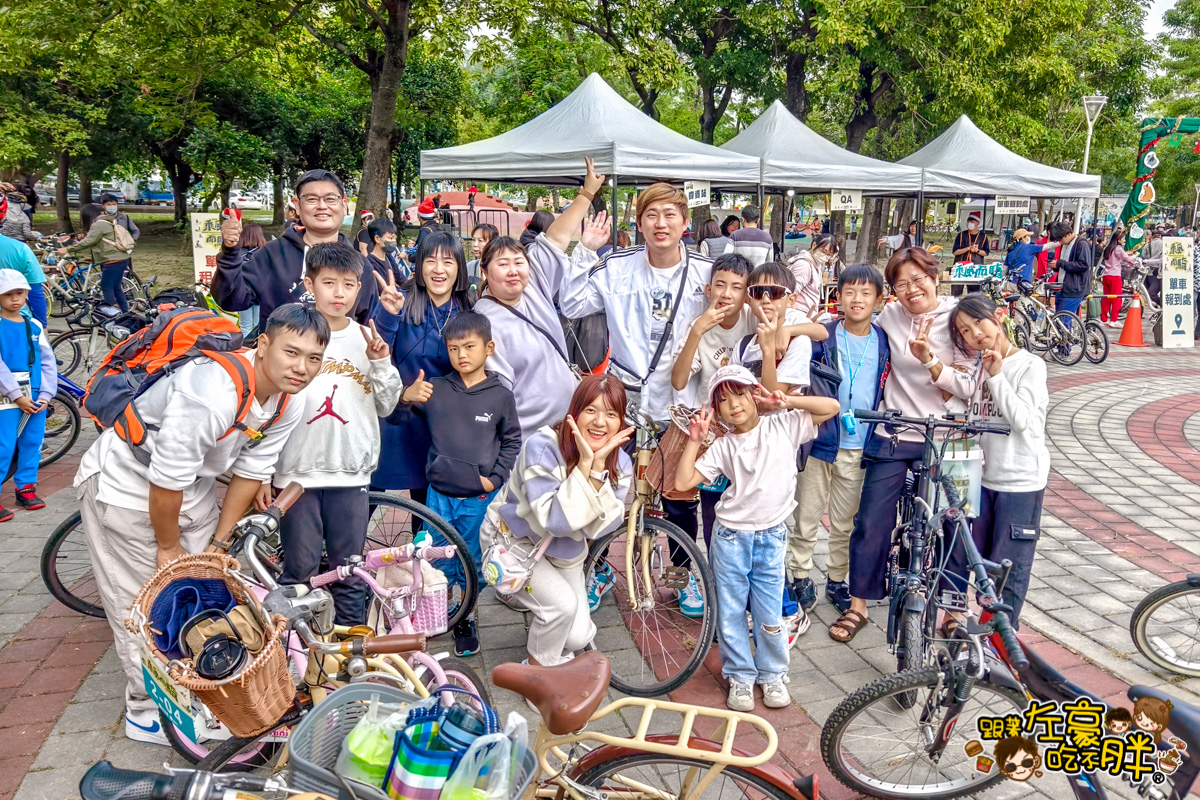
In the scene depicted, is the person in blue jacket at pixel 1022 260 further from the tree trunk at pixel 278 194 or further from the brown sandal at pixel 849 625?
the tree trunk at pixel 278 194

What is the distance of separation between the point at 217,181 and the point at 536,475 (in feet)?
63.2

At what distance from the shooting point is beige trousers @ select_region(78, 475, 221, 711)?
2.64m

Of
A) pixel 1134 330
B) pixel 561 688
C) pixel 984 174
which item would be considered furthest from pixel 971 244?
pixel 561 688

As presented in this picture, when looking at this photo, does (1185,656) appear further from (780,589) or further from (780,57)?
(780,57)

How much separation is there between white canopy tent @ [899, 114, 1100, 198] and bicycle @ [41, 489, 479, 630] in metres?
10.5

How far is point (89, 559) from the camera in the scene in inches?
149

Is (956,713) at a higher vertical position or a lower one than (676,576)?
higher

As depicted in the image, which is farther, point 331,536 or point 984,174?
point 984,174

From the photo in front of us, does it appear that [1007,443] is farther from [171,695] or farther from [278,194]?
[278,194]

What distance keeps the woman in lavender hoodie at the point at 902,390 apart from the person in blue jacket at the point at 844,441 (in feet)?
0.22

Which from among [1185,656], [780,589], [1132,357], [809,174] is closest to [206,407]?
[780,589]

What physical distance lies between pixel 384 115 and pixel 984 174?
9.15 meters

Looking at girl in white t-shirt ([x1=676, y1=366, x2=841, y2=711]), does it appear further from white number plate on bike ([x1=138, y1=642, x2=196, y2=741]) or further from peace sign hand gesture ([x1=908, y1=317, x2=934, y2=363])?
white number plate on bike ([x1=138, y1=642, x2=196, y2=741])

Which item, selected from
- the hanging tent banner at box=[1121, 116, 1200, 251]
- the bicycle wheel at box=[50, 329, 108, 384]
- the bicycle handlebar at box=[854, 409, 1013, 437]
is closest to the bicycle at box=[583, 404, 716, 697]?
the bicycle handlebar at box=[854, 409, 1013, 437]
